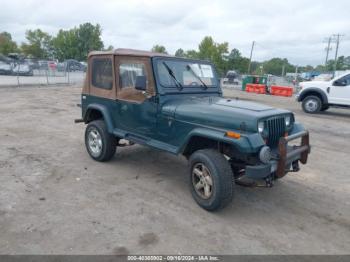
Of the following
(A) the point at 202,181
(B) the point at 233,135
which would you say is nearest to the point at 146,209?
(A) the point at 202,181

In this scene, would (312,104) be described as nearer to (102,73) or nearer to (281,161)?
(102,73)

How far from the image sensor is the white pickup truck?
1246 cm

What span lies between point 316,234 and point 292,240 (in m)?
0.36

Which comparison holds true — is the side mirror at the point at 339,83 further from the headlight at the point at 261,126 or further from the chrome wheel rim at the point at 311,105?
the headlight at the point at 261,126

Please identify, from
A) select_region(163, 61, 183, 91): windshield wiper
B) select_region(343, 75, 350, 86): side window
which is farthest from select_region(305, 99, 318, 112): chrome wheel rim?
select_region(163, 61, 183, 91): windshield wiper

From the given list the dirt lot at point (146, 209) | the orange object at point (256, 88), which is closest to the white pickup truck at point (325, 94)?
the dirt lot at point (146, 209)

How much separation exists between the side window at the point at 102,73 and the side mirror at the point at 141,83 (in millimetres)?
943

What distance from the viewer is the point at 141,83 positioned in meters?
4.57

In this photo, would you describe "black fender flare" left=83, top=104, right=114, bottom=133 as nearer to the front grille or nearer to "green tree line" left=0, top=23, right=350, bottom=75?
the front grille

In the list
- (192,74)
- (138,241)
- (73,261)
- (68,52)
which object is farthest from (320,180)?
(68,52)

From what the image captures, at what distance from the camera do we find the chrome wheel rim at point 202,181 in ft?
13.0

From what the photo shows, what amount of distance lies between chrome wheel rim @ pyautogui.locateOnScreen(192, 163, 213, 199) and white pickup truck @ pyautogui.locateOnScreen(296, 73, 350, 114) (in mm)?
10650

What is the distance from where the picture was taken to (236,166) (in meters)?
4.23

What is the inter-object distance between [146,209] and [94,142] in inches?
89.3
